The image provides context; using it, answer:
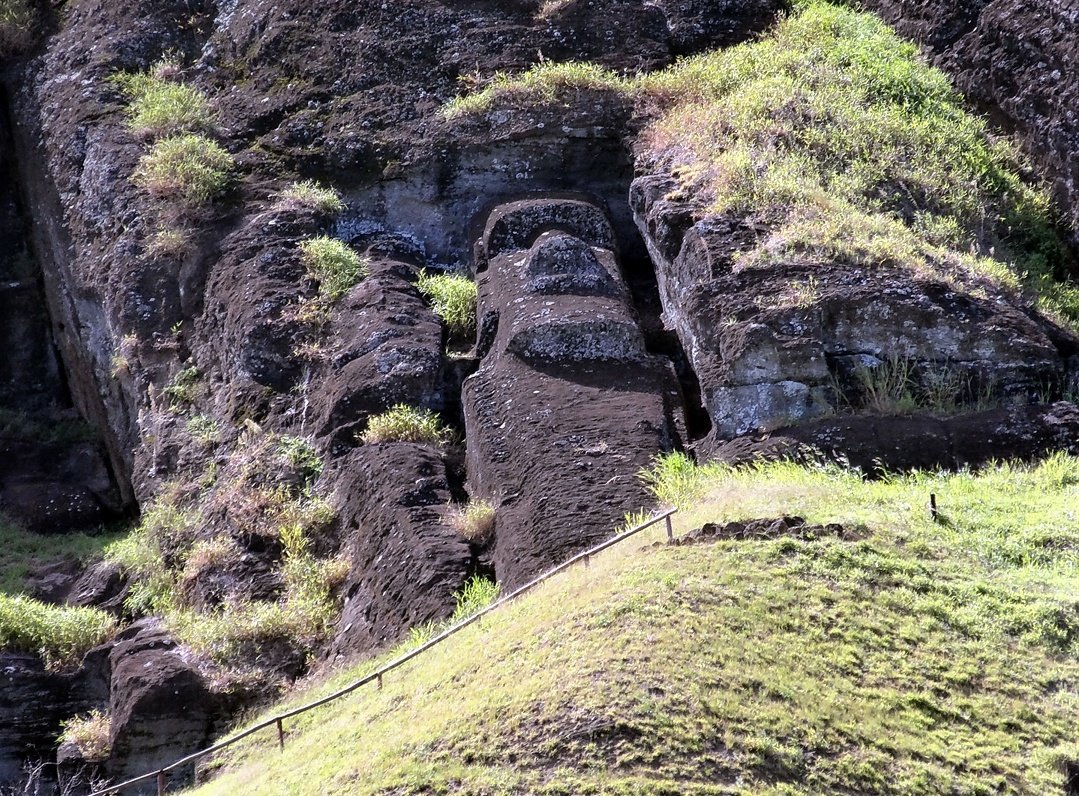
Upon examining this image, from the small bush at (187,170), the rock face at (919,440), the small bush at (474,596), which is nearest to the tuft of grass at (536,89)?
the small bush at (187,170)

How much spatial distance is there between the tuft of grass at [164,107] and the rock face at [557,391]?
4.96 meters

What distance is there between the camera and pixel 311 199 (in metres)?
17.7

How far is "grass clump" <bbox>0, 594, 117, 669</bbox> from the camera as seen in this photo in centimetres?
1481

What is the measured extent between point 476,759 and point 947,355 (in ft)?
21.3

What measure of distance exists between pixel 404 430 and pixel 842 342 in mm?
4249

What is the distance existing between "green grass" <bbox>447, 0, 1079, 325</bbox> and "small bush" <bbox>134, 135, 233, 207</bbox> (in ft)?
9.99

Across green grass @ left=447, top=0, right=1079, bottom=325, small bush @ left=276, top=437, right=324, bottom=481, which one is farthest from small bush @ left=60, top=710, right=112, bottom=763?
green grass @ left=447, top=0, right=1079, bottom=325

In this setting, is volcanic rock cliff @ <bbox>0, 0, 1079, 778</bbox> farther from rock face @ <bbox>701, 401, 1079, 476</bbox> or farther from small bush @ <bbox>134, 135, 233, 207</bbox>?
small bush @ <bbox>134, 135, 233, 207</bbox>

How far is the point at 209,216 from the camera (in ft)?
59.1

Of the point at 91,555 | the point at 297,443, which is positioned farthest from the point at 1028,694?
the point at 91,555

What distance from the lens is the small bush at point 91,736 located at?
13.4m

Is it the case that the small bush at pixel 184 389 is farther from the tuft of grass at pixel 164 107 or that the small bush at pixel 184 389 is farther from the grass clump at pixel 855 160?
the grass clump at pixel 855 160

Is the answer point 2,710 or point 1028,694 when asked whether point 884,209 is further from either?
point 2,710

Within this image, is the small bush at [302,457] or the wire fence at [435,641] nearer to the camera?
the wire fence at [435,641]
